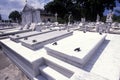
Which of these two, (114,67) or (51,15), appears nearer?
(114,67)

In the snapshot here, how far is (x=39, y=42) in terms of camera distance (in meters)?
4.97

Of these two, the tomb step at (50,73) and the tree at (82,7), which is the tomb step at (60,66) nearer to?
the tomb step at (50,73)

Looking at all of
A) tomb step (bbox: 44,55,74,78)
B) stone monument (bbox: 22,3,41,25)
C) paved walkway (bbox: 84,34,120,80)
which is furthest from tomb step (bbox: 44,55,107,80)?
stone monument (bbox: 22,3,41,25)

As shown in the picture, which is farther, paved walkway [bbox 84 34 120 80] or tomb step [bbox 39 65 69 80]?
tomb step [bbox 39 65 69 80]

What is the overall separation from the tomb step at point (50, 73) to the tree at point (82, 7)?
2794 cm

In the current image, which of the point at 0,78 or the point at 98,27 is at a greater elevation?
the point at 98,27

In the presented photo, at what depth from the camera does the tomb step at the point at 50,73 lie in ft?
9.44

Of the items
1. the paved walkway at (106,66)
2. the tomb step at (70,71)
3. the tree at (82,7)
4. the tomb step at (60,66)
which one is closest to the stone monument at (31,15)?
the tree at (82,7)

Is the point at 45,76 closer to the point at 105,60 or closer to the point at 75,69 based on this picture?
the point at 75,69

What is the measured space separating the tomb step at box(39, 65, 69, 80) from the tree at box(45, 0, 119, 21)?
27.9 metres

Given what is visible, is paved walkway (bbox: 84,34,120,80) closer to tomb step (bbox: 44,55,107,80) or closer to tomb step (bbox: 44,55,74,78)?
tomb step (bbox: 44,55,107,80)

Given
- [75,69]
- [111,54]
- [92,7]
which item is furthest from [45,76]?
[92,7]

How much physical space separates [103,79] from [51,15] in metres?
41.4

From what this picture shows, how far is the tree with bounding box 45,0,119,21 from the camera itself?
27.9 metres
